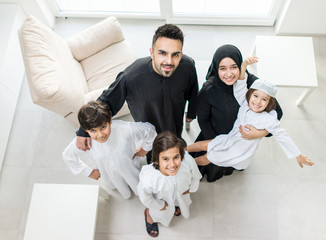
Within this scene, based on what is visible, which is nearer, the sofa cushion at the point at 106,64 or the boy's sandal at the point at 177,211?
the boy's sandal at the point at 177,211

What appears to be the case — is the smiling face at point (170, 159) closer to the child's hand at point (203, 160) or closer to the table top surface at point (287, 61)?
the child's hand at point (203, 160)

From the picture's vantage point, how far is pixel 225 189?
280 centimetres

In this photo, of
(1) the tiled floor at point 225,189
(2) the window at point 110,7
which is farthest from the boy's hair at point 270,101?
(2) the window at point 110,7

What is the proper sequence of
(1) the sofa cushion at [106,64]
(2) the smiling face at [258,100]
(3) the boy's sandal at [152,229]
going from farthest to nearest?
(1) the sofa cushion at [106,64]
(3) the boy's sandal at [152,229]
(2) the smiling face at [258,100]

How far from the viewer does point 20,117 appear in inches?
126

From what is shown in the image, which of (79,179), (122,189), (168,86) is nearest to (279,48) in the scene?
(168,86)

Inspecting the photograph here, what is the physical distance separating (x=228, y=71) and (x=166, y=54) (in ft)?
1.54

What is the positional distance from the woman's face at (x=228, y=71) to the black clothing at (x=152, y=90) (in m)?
0.21

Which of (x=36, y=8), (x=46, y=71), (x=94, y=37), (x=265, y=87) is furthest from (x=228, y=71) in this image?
(x=36, y=8)

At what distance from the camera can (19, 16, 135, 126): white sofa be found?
225 centimetres

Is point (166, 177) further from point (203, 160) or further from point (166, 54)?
point (166, 54)

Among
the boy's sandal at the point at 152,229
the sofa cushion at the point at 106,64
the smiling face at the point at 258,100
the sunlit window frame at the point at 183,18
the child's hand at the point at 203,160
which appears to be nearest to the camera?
the smiling face at the point at 258,100

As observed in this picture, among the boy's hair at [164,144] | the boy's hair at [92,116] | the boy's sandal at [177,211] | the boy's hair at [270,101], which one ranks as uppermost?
the boy's hair at [92,116]

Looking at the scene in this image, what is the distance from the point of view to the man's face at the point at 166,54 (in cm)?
166
